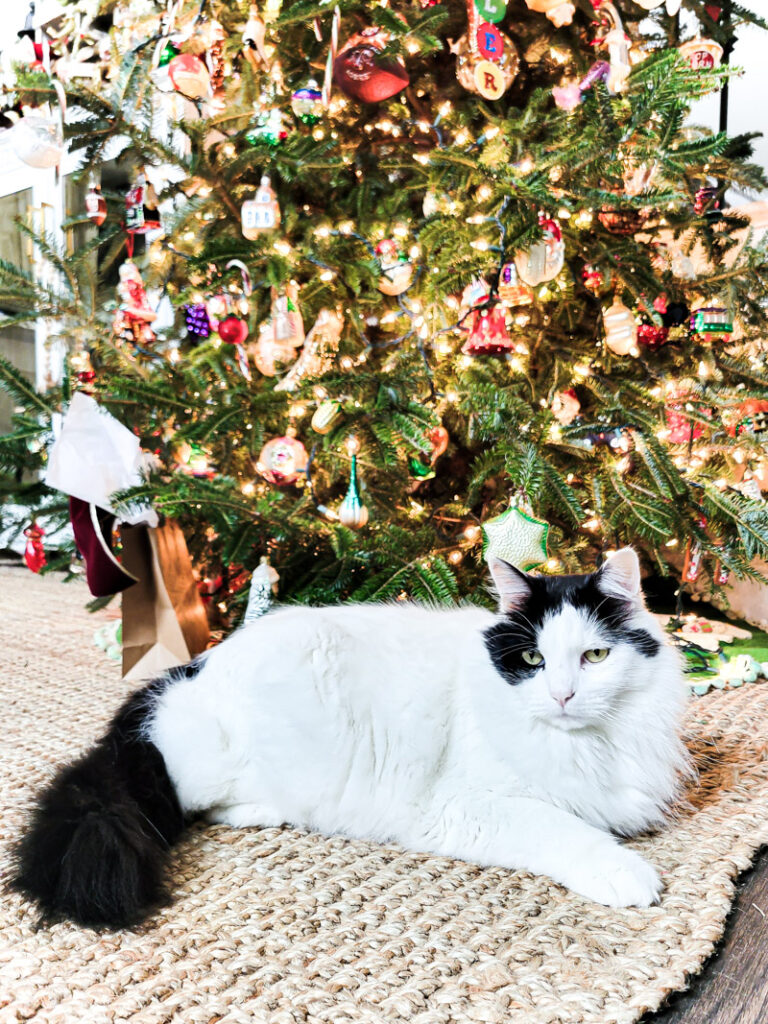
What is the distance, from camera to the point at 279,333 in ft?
4.68

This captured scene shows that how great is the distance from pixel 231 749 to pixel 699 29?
1999 millimetres

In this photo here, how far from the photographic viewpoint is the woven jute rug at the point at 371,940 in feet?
1.96

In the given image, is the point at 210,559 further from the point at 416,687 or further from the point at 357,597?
the point at 416,687

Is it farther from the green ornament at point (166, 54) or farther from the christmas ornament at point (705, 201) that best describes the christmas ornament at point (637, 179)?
the green ornament at point (166, 54)

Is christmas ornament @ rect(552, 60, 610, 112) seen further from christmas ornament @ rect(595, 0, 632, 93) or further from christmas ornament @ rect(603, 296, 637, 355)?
christmas ornament @ rect(603, 296, 637, 355)

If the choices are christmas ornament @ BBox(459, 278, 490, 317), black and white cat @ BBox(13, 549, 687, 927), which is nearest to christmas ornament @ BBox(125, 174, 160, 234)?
christmas ornament @ BBox(459, 278, 490, 317)

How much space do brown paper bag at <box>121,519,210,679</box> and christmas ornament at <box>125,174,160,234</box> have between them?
25.0 inches

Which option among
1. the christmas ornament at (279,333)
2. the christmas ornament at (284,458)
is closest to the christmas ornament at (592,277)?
the christmas ornament at (279,333)

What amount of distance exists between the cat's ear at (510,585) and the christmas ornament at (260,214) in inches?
34.9

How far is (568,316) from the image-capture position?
1.73 m

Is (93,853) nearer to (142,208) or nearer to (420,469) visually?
(420,469)

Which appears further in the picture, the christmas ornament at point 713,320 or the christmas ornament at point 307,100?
the christmas ornament at point 713,320

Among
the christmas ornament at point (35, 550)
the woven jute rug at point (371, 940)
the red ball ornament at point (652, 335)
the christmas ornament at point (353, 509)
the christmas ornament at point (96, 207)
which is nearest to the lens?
the woven jute rug at point (371, 940)

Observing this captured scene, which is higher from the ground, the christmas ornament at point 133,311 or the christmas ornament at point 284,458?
the christmas ornament at point 133,311
